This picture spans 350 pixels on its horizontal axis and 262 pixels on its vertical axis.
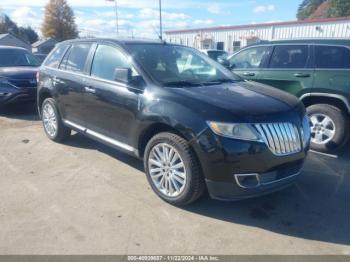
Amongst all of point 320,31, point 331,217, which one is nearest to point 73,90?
point 331,217

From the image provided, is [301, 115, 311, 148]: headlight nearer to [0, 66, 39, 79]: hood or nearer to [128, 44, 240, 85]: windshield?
[128, 44, 240, 85]: windshield

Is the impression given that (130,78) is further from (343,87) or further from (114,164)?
(343,87)

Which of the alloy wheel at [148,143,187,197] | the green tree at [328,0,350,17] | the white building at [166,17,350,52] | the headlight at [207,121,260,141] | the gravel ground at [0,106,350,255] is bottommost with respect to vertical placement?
the gravel ground at [0,106,350,255]

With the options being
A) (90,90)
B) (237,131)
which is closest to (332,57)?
(237,131)

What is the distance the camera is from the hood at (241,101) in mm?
3188

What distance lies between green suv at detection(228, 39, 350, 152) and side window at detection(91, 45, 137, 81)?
2.97 meters

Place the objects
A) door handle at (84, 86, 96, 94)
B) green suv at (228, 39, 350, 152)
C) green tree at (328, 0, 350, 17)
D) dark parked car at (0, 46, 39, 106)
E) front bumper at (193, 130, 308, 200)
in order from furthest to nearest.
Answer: green tree at (328, 0, 350, 17)
dark parked car at (0, 46, 39, 106)
green suv at (228, 39, 350, 152)
door handle at (84, 86, 96, 94)
front bumper at (193, 130, 308, 200)

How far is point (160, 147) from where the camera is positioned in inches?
143

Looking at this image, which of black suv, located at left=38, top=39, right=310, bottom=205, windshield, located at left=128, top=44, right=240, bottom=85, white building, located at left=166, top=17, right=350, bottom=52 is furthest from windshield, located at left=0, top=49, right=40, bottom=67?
white building, located at left=166, top=17, right=350, bottom=52

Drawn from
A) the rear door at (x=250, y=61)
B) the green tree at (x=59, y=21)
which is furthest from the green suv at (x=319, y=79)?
the green tree at (x=59, y=21)

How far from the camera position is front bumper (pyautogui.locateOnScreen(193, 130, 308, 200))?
10.1ft

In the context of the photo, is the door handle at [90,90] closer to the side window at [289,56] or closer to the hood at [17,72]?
the side window at [289,56]

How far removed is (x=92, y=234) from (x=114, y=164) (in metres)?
1.78

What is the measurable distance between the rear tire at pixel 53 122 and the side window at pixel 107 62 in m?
1.40
